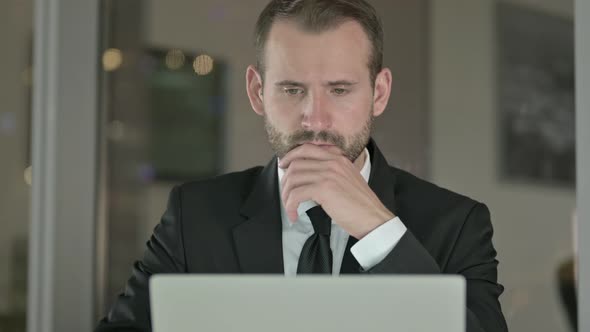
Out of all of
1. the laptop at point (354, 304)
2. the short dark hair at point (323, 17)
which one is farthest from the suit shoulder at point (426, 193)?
the laptop at point (354, 304)

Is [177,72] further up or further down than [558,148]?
further up

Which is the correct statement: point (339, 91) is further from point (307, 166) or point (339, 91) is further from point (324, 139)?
point (307, 166)

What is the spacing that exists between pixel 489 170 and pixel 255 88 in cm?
63

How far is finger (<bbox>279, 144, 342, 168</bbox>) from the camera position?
1.75m

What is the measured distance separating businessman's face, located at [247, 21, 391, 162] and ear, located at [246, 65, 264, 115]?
0.43ft

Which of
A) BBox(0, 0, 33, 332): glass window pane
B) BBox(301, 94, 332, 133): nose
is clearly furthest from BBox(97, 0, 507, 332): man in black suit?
BBox(0, 0, 33, 332): glass window pane

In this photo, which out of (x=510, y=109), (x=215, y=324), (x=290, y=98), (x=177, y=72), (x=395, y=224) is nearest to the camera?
(x=215, y=324)

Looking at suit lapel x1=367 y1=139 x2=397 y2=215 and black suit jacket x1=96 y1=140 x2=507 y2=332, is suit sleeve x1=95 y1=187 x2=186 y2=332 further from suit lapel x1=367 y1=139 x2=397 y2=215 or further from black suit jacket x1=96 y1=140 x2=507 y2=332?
suit lapel x1=367 y1=139 x2=397 y2=215

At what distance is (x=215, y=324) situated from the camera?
1117 millimetres

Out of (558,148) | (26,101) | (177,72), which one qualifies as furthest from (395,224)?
(26,101)

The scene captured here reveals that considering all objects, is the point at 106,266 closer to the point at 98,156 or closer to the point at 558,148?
the point at 98,156

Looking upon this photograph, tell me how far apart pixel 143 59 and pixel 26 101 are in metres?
0.45

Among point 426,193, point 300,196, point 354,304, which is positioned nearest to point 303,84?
point 300,196

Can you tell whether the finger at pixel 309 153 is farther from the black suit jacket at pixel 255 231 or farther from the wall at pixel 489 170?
the wall at pixel 489 170
